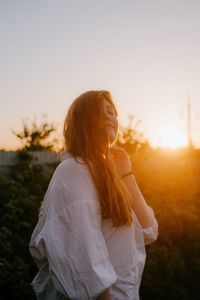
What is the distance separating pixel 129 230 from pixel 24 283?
2606 millimetres

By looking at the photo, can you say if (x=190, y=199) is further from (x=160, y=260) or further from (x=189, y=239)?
(x=160, y=260)

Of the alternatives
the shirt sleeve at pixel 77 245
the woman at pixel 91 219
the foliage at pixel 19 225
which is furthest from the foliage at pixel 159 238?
the shirt sleeve at pixel 77 245

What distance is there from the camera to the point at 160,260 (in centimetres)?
540

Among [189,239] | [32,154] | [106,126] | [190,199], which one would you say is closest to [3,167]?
[32,154]

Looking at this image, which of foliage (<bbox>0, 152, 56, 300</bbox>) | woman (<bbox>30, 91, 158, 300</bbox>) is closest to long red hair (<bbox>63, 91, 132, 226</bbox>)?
woman (<bbox>30, 91, 158, 300</bbox>)

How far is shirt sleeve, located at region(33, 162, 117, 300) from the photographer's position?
2016 millimetres

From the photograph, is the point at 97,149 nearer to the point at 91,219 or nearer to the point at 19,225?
the point at 91,219

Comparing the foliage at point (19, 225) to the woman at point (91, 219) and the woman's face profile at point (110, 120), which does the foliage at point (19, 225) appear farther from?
the woman's face profile at point (110, 120)

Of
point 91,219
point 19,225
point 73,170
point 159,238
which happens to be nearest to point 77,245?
point 91,219

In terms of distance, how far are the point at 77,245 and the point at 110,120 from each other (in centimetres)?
66

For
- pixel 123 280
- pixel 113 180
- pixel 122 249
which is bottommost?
pixel 123 280

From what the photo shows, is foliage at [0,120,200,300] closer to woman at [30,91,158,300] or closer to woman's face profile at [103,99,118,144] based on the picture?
woman at [30,91,158,300]

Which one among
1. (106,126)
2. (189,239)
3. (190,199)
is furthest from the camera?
(190,199)

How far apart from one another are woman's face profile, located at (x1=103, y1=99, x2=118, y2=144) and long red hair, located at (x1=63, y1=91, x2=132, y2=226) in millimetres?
24
